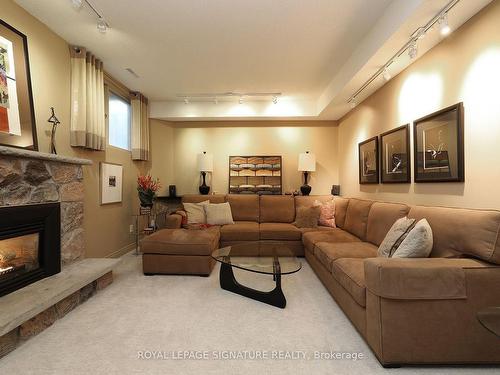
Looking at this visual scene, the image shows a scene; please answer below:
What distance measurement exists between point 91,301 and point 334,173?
14.3ft

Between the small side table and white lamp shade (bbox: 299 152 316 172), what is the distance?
3.60 m

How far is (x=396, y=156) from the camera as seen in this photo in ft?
9.85

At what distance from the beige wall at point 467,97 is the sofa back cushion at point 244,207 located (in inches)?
88.6

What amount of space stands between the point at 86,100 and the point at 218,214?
2.38 meters

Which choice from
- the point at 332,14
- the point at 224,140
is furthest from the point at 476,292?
the point at 224,140

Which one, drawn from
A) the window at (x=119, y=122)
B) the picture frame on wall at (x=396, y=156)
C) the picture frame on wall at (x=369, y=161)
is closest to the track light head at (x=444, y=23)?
the picture frame on wall at (x=396, y=156)

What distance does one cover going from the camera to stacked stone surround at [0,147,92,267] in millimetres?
2014

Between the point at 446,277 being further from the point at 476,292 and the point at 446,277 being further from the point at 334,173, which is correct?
the point at 334,173

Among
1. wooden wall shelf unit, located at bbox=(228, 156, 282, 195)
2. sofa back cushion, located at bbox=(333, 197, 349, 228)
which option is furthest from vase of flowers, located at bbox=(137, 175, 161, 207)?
sofa back cushion, located at bbox=(333, 197, 349, 228)

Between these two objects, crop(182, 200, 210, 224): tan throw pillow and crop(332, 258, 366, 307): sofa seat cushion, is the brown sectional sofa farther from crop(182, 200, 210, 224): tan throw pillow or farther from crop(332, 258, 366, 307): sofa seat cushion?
crop(182, 200, 210, 224): tan throw pillow

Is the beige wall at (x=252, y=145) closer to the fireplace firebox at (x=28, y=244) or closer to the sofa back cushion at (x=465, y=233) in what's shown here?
the fireplace firebox at (x=28, y=244)

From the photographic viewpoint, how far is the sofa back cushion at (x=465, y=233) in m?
1.59

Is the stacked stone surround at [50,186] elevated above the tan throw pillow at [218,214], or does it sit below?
above

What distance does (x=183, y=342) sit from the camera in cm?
181
